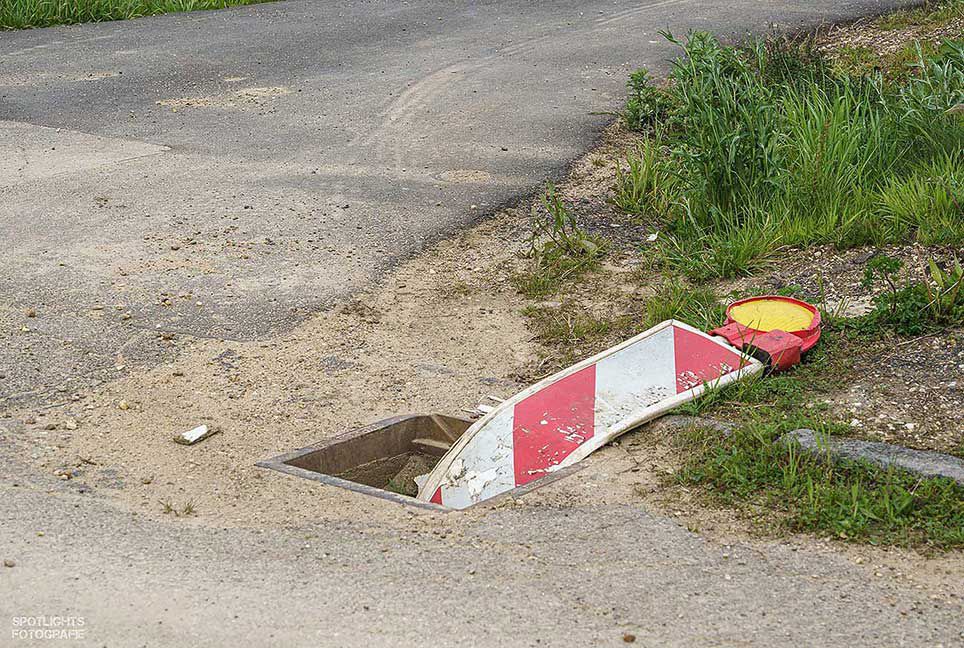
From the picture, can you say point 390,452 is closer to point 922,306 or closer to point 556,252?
point 556,252

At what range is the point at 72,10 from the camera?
11.3 meters

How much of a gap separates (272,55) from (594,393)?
263 inches

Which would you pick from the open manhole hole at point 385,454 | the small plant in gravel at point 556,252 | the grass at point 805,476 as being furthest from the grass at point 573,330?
the grass at point 805,476

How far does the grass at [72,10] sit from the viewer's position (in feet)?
36.2

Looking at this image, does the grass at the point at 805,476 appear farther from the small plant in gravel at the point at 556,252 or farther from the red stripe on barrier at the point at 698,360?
the small plant in gravel at the point at 556,252

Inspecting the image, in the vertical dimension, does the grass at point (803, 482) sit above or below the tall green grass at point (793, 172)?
below

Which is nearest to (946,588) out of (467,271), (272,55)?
(467,271)

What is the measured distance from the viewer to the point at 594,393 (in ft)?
14.5

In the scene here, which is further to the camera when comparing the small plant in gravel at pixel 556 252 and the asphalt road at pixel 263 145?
the small plant in gravel at pixel 556 252

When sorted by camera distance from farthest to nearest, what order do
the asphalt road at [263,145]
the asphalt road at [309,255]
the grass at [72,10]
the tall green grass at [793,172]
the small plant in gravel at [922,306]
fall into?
the grass at [72,10], the tall green grass at [793,172], the asphalt road at [263,145], the small plant in gravel at [922,306], the asphalt road at [309,255]

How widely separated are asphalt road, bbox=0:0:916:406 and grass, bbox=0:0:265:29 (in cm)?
28

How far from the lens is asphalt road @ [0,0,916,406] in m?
5.36

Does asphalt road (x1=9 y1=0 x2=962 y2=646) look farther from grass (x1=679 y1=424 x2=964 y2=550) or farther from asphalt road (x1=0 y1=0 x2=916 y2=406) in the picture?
grass (x1=679 y1=424 x2=964 y2=550)

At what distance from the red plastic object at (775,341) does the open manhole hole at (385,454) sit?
101 centimetres
